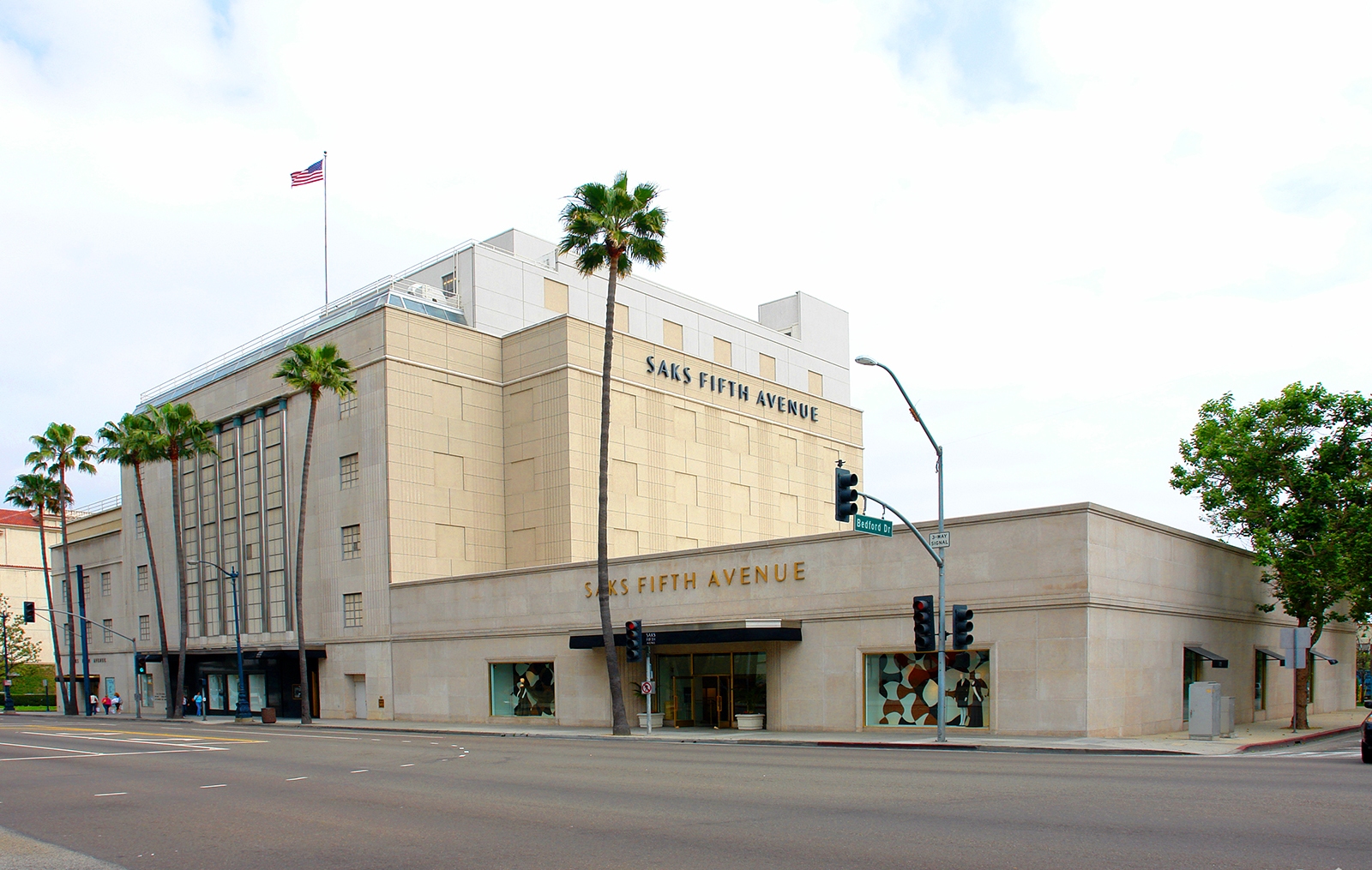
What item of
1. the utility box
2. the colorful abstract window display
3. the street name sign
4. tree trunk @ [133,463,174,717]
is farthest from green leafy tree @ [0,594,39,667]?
the utility box

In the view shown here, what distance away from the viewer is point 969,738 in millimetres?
28875

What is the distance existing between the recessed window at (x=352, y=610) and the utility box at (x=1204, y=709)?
3712 centimetres

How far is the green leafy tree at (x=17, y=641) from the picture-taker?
96.9 meters

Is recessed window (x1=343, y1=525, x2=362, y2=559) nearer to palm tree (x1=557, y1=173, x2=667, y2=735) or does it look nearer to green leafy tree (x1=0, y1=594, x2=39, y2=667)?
palm tree (x1=557, y1=173, x2=667, y2=735)

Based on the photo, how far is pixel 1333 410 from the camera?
3478 centimetres

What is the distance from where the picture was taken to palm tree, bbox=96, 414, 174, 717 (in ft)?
193

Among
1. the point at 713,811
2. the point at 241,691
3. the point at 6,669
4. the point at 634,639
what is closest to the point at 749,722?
the point at 634,639

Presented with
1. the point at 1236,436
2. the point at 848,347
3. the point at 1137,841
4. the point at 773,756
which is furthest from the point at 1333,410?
the point at 848,347

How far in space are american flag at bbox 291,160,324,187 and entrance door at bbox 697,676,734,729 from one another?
Result: 3473 centimetres

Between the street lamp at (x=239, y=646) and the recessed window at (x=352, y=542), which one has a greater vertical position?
the recessed window at (x=352, y=542)

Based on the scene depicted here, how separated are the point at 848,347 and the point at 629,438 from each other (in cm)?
2785

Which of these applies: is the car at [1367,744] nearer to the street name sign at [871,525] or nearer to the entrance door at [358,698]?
the street name sign at [871,525]

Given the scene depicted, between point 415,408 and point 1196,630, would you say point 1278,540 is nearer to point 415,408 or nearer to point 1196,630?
point 1196,630

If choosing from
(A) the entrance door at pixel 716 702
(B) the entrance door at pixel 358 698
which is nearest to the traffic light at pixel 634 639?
(A) the entrance door at pixel 716 702
